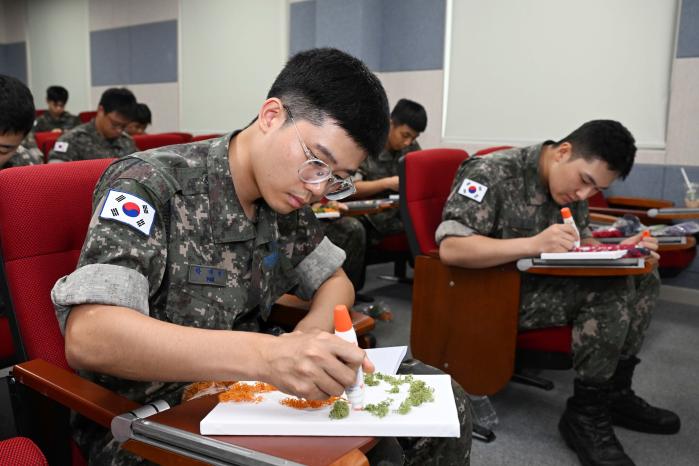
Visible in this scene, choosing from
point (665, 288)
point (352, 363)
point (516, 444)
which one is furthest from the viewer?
point (665, 288)

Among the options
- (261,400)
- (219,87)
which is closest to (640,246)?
(261,400)

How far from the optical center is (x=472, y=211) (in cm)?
203

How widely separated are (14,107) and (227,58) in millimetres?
4699

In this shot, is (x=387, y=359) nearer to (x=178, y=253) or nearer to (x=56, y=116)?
(x=178, y=253)

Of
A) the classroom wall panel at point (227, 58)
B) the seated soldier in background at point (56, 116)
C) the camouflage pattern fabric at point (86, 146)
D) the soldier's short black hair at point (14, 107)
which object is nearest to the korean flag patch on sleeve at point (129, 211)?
the soldier's short black hair at point (14, 107)

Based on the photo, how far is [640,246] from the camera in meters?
2.05

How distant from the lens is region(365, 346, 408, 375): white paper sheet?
1.00 metres

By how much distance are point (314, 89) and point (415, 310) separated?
133 cm

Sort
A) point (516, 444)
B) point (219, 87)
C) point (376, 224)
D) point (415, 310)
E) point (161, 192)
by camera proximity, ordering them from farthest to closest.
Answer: point (219, 87) → point (376, 224) → point (415, 310) → point (516, 444) → point (161, 192)

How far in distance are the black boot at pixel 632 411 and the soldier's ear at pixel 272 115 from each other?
1.64m

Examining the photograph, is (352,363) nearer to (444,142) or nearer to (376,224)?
(376,224)

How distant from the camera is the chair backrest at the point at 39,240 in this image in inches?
44.5

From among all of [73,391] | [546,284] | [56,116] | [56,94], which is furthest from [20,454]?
[56,116]

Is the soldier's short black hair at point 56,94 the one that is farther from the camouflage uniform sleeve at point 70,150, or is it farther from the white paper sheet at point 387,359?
the white paper sheet at point 387,359
